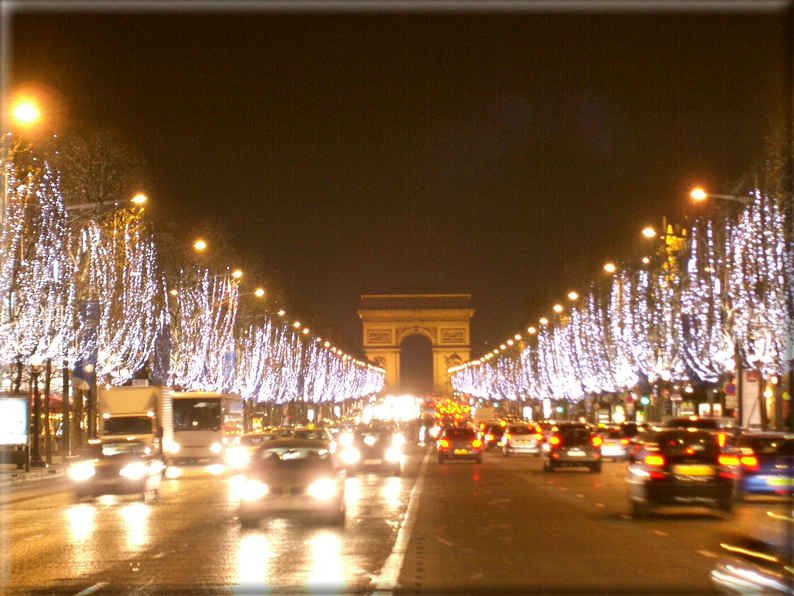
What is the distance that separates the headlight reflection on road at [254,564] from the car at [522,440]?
4091 centimetres

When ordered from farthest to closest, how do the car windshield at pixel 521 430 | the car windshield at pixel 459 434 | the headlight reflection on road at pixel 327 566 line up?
the car windshield at pixel 521 430 → the car windshield at pixel 459 434 → the headlight reflection on road at pixel 327 566

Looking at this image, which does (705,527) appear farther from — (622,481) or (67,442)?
(67,442)

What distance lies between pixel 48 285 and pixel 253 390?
4917 centimetres

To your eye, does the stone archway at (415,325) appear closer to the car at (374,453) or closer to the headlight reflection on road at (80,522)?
the car at (374,453)

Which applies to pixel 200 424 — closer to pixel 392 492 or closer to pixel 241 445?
pixel 241 445

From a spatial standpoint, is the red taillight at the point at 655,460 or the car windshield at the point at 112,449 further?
the car windshield at the point at 112,449

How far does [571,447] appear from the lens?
144 feet

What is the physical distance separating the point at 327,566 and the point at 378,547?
2.43 metres

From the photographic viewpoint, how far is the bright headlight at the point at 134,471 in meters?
31.6

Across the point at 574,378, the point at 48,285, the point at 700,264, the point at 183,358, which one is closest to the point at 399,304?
the point at 574,378

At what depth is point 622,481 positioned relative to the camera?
127 ft

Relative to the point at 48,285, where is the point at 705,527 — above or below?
below

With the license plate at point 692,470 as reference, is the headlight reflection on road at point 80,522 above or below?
below

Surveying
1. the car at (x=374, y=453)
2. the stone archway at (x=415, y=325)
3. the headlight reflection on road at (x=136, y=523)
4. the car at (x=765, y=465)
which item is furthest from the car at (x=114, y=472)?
the stone archway at (x=415, y=325)
